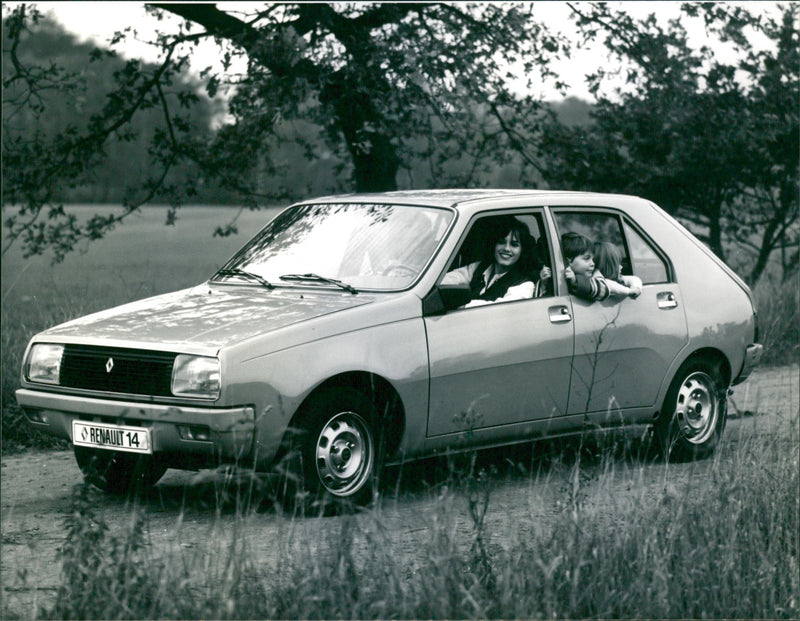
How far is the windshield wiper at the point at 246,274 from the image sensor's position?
26.2 ft

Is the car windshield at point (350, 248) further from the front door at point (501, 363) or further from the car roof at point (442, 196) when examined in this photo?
the front door at point (501, 363)

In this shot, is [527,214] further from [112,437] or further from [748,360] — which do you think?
[112,437]

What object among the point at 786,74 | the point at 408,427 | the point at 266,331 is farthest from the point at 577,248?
the point at 786,74

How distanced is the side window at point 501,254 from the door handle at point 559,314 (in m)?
0.19

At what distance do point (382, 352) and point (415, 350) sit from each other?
23cm

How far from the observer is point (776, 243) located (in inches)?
733

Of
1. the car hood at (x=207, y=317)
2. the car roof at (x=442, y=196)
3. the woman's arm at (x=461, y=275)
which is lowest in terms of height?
the car hood at (x=207, y=317)

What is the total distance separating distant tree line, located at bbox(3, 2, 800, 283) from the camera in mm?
13500

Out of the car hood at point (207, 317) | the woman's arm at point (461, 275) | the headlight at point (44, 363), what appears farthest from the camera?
the woman's arm at point (461, 275)

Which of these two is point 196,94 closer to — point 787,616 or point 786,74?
point 786,74

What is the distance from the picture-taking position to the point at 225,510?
732 centimetres

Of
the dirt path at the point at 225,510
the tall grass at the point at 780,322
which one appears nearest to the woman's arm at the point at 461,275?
the dirt path at the point at 225,510

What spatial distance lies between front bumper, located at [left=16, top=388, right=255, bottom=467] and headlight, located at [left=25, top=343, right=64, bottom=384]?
18 centimetres

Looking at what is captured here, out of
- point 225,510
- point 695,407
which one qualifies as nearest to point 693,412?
point 695,407
